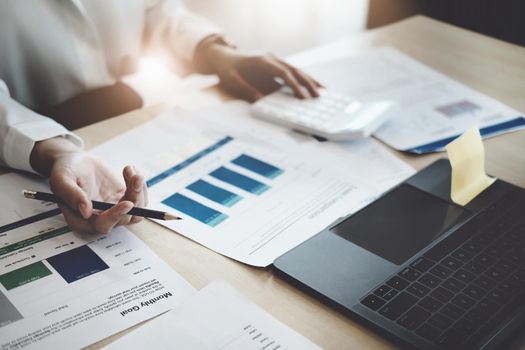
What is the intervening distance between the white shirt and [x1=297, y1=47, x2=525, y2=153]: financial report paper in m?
0.36

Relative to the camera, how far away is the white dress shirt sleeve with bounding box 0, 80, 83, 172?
1.00 m

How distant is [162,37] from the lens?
5.20 feet

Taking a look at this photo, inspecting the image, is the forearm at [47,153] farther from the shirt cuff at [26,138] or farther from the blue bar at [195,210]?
the blue bar at [195,210]

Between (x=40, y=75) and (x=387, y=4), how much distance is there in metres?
1.63

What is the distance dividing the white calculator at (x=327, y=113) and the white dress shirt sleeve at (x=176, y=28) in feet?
1.10

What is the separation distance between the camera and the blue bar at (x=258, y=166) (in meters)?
1.02

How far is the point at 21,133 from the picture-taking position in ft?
3.37

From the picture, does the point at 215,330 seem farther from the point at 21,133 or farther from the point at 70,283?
the point at 21,133

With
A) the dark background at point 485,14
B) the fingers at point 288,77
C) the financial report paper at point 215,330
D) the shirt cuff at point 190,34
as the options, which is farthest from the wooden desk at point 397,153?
the dark background at point 485,14

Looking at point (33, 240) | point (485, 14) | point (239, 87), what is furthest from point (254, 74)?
point (485, 14)

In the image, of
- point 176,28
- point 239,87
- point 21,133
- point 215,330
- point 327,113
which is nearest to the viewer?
point 215,330

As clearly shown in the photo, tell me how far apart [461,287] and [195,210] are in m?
0.39

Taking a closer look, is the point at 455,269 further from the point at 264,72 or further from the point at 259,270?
the point at 264,72

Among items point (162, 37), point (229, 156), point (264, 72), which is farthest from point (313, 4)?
point (229, 156)
